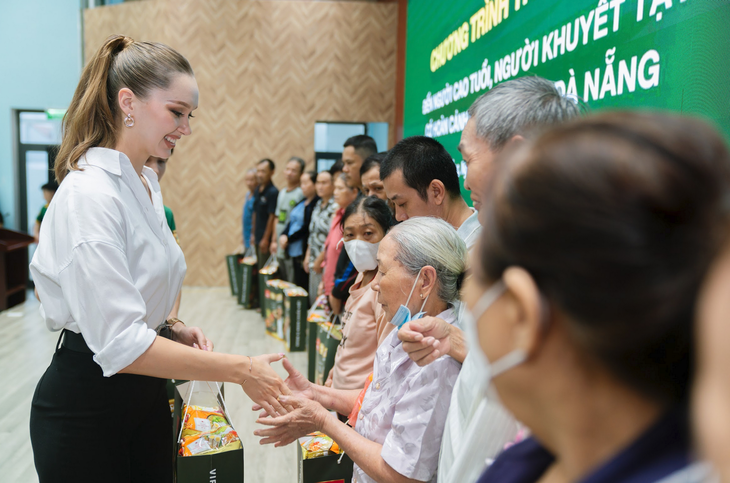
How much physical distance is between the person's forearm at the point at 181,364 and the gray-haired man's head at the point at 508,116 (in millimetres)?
840

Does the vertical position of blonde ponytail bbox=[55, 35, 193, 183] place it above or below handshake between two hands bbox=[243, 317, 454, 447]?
above

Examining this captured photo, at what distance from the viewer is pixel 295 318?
4.90 metres

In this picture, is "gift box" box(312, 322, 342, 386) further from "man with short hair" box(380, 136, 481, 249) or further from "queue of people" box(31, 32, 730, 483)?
"man with short hair" box(380, 136, 481, 249)

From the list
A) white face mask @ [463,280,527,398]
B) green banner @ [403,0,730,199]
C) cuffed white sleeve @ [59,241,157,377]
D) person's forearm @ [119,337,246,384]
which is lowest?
person's forearm @ [119,337,246,384]

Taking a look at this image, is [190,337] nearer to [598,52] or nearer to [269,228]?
[598,52]

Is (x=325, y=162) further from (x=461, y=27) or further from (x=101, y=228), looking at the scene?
(x=101, y=228)

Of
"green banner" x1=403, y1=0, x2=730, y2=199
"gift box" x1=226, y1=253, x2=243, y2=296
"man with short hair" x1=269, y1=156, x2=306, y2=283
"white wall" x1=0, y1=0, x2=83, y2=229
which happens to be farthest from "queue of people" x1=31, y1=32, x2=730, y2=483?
"white wall" x1=0, y1=0, x2=83, y2=229

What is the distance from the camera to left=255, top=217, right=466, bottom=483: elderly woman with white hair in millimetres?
1390

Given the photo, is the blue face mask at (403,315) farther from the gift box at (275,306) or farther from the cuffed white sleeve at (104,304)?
the gift box at (275,306)

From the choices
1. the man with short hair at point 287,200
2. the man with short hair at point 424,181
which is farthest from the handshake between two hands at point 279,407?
the man with short hair at point 287,200

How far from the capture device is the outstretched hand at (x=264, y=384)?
1482 millimetres

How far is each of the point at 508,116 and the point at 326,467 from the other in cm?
123

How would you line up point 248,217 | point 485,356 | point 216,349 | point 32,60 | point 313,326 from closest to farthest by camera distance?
Result: 1. point 485,356
2. point 313,326
3. point 216,349
4. point 248,217
5. point 32,60

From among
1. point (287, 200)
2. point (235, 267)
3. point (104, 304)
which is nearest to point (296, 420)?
point (104, 304)
